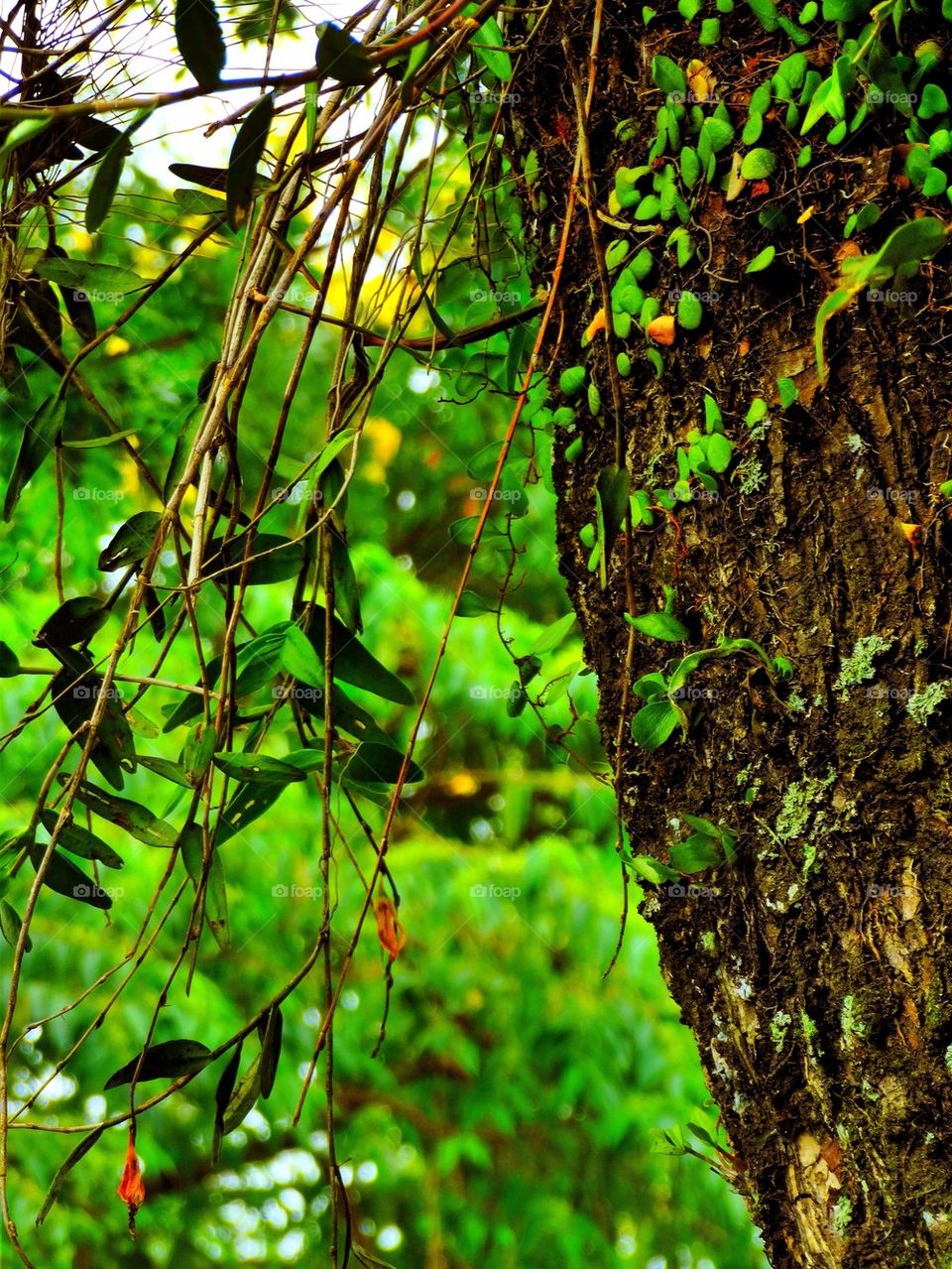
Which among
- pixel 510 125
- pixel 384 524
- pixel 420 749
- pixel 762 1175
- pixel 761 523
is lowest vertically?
pixel 762 1175

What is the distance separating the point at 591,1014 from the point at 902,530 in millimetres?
2292

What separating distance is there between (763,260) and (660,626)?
0.17 metres

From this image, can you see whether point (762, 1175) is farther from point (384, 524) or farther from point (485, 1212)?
point (384, 524)

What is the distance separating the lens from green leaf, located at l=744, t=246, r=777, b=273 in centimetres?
51

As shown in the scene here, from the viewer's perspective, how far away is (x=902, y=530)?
1.59 feet

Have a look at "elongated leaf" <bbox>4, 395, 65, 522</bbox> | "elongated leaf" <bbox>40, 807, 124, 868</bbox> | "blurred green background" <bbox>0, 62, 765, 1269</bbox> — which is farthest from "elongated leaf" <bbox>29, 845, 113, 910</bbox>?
"blurred green background" <bbox>0, 62, 765, 1269</bbox>

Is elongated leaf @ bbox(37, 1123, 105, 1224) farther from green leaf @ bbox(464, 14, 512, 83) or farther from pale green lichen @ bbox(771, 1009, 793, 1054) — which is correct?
green leaf @ bbox(464, 14, 512, 83)

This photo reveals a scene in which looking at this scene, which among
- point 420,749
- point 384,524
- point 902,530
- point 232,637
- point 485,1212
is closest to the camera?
point 902,530

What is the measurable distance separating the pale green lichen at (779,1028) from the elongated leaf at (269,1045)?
0.28m

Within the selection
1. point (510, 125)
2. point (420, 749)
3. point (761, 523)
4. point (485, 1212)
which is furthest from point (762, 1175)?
point (420, 749)

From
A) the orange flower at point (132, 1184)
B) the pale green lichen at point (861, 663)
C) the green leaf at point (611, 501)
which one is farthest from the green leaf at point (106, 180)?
the orange flower at point (132, 1184)

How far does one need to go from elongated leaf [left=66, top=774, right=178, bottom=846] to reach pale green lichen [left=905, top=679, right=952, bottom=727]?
42 centimetres

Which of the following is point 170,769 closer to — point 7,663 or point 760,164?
point 7,663

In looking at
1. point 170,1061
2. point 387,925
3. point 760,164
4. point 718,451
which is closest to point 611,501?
point 718,451
